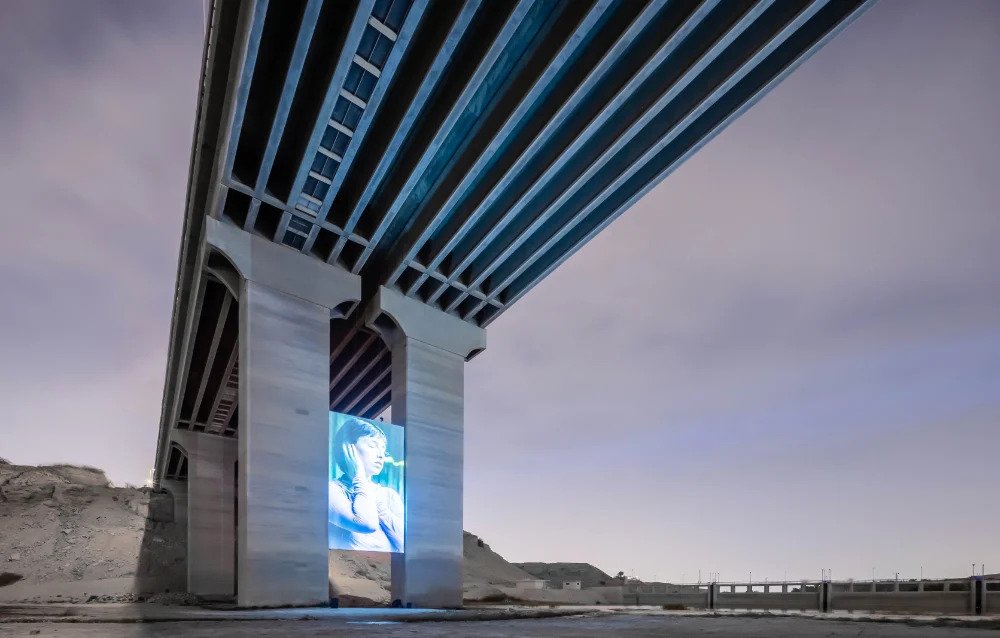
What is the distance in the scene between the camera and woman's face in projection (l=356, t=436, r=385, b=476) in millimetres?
21281

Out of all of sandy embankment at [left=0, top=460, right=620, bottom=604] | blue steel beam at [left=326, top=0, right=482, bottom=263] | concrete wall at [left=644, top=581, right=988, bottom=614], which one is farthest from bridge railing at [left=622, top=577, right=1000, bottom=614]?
blue steel beam at [left=326, top=0, right=482, bottom=263]

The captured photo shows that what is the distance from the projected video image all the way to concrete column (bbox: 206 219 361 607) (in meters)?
0.74

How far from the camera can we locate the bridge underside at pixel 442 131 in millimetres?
13328

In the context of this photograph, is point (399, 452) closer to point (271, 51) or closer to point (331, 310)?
point (331, 310)

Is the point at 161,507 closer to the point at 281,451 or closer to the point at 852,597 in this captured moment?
the point at 281,451

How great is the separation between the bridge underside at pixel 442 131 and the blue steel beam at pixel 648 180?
0.22ft

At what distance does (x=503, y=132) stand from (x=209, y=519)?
126ft

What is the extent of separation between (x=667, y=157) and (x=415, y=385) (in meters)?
12.4

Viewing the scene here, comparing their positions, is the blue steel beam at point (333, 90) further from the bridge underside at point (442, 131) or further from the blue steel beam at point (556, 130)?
the blue steel beam at point (556, 130)

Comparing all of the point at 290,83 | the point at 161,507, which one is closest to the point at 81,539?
the point at 161,507

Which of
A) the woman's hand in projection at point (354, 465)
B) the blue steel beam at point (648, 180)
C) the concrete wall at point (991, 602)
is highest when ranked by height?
the blue steel beam at point (648, 180)

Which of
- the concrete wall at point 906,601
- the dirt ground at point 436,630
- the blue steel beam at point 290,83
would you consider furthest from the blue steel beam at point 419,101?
the concrete wall at point 906,601

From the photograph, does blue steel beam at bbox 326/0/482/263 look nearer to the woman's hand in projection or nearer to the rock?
the woman's hand in projection

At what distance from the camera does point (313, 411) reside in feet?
65.6
